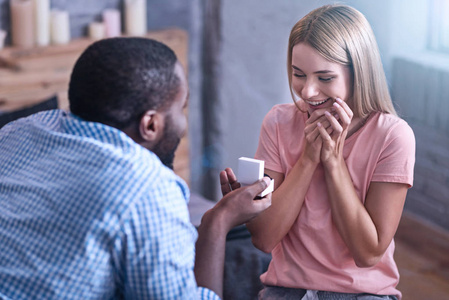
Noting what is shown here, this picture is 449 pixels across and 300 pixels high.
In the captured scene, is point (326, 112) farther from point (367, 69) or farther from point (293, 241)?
point (293, 241)

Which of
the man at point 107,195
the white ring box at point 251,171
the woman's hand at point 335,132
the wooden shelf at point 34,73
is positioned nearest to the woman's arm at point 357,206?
the woman's hand at point 335,132

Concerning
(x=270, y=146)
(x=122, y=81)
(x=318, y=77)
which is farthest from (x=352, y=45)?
(x=122, y=81)

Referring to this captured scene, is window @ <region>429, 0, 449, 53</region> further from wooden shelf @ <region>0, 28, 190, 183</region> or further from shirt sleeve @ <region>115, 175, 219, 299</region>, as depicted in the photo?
shirt sleeve @ <region>115, 175, 219, 299</region>

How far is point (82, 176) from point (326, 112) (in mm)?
529

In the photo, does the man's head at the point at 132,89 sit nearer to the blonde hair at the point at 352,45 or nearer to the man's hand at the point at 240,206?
the man's hand at the point at 240,206

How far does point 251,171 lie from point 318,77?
0.25 meters

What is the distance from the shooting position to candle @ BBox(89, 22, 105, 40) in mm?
2701

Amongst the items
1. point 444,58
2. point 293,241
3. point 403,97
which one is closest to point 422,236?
point 403,97

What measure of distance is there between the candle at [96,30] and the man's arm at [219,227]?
5.63 feet

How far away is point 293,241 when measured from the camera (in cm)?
135

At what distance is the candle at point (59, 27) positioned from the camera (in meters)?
2.57

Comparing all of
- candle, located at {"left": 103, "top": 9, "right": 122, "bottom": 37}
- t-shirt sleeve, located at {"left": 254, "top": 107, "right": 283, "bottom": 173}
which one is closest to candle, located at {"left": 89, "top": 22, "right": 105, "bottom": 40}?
candle, located at {"left": 103, "top": 9, "right": 122, "bottom": 37}

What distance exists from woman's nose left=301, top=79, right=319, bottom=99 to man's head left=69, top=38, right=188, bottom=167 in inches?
11.2

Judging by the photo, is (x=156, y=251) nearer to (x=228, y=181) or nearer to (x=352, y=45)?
(x=228, y=181)
